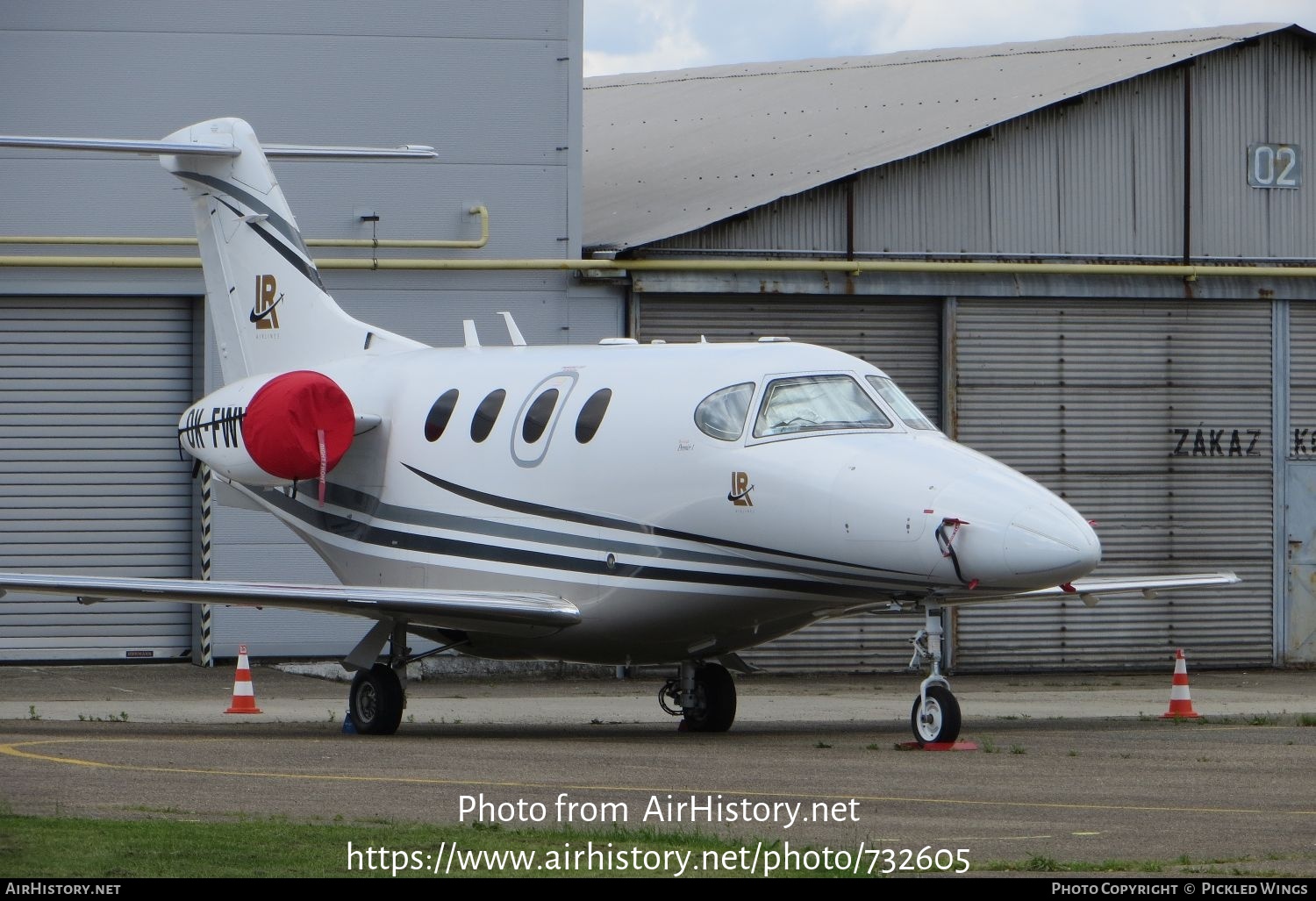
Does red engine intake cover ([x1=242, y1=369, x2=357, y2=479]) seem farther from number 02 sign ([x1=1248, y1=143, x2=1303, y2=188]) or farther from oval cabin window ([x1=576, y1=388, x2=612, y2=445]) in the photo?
→ number 02 sign ([x1=1248, y1=143, x2=1303, y2=188])

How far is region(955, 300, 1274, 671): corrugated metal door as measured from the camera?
25891 mm

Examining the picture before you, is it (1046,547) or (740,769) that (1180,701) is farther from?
(740,769)

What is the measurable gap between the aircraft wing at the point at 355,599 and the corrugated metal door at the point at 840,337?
348 inches

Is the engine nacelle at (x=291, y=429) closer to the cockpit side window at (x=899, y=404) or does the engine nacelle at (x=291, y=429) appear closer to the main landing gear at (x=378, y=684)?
the main landing gear at (x=378, y=684)

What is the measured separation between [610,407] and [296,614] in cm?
949

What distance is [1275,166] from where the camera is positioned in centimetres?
2692

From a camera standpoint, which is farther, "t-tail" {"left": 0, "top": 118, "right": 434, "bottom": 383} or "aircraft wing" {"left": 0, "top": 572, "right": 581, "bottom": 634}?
"t-tail" {"left": 0, "top": 118, "right": 434, "bottom": 383}

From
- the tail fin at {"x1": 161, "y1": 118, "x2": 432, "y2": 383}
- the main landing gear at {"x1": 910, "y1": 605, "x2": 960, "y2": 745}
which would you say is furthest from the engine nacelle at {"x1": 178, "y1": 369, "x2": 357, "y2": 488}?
the main landing gear at {"x1": 910, "y1": 605, "x2": 960, "y2": 745}

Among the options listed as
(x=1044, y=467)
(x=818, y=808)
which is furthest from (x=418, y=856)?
(x=1044, y=467)

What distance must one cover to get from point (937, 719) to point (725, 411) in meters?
2.86

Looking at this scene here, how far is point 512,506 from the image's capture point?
17.1 metres

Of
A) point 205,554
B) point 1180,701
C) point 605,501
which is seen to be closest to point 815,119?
point 205,554

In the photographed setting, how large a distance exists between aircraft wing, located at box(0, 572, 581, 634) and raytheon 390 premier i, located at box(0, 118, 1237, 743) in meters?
0.03

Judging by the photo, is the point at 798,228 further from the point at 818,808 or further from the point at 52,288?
the point at 818,808
